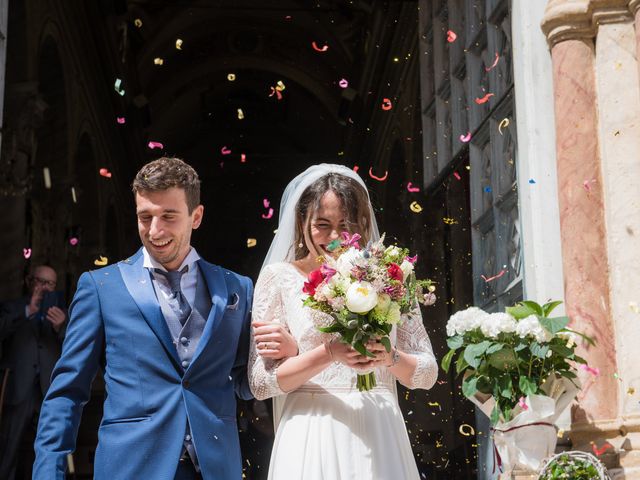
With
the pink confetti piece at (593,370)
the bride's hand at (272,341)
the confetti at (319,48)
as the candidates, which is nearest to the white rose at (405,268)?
the bride's hand at (272,341)

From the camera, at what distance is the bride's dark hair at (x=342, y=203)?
348cm

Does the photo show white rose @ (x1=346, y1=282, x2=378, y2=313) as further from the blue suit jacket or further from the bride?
the blue suit jacket

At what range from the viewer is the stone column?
15.8ft

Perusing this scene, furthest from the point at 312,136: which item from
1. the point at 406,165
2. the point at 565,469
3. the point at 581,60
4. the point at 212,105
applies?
the point at 565,469

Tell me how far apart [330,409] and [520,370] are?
1347 millimetres

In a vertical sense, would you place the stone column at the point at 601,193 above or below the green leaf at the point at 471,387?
above

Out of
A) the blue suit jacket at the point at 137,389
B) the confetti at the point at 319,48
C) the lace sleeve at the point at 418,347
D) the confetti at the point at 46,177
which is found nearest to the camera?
the blue suit jacket at the point at 137,389

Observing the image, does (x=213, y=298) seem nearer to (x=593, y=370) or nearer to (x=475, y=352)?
(x=475, y=352)

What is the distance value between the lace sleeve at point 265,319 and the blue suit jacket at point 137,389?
0.11 metres

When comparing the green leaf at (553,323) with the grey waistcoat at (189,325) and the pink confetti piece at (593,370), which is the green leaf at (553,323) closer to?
the pink confetti piece at (593,370)

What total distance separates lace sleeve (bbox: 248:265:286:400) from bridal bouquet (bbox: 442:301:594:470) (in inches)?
47.0

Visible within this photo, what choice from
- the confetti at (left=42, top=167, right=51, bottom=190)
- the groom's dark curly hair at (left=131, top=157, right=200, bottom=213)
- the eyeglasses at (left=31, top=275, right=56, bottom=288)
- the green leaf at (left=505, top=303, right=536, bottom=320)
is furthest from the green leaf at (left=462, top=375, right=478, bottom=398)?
the confetti at (left=42, top=167, right=51, bottom=190)

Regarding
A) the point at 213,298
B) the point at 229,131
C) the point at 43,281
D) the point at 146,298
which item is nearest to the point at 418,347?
the point at 213,298

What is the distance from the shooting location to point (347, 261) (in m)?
3.10
